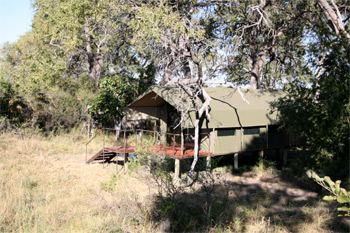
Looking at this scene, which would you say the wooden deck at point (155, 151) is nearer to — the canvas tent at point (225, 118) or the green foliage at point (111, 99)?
the canvas tent at point (225, 118)

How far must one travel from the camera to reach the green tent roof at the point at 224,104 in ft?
48.5

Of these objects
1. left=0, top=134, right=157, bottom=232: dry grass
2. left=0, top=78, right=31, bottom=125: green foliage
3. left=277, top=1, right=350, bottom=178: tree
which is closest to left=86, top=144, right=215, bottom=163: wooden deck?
left=0, top=134, right=157, bottom=232: dry grass

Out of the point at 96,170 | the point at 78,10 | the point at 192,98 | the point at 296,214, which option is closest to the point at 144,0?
the point at 78,10

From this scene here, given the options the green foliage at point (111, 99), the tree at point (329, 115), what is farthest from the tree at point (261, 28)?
the green foliage at point (111, 99)

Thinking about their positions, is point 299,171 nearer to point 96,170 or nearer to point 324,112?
point 324,112

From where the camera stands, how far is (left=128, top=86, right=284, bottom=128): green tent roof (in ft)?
48.5

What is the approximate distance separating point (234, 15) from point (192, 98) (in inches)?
318

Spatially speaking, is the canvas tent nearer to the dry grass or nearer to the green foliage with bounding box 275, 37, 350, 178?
the dry grass

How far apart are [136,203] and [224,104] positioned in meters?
9.29

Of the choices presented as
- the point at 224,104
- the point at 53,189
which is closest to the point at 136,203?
the point at 53,189

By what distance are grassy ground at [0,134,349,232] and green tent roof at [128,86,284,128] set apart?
9.62ft

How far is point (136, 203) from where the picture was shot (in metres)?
8.02

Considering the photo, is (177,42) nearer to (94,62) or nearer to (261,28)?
(261,28)

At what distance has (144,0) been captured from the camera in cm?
1741
